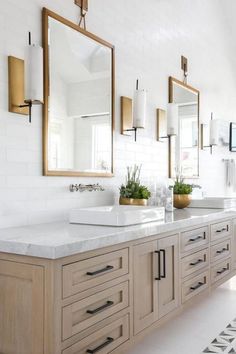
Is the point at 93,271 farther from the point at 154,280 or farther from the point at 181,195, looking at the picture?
the point at 181,195

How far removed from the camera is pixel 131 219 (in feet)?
7.97

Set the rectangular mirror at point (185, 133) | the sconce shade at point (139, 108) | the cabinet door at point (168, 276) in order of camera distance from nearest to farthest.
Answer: the cabinet door at point (168, 276) → the sconce shade at point (139, 108) → the rectangular mirror at point (185, 133)

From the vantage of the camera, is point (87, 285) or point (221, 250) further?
point (221, 250)

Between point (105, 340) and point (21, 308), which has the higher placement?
point (21, 308)

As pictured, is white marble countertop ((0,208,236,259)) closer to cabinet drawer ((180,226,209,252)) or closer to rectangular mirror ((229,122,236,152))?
cabinet drawer ((180,226,209,252))

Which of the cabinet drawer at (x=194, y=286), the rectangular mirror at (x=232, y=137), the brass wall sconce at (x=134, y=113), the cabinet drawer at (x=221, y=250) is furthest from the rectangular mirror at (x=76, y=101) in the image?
the rectangular mirror at (x=232, y=137)

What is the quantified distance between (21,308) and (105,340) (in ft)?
1.68

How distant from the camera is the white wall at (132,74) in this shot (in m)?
2.41

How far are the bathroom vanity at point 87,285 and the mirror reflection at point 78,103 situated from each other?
0.57m

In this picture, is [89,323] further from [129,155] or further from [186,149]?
[186,149]

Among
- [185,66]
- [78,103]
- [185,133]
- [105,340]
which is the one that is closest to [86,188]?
[78,103]

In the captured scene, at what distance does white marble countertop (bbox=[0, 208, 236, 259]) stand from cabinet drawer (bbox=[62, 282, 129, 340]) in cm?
25

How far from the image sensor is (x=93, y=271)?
1988 millimetres

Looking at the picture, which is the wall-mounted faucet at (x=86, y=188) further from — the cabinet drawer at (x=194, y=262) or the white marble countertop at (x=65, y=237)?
the cabinet drawer at (x=194, y=262)
